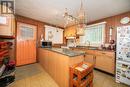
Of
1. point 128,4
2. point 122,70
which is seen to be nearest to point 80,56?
point 122,70

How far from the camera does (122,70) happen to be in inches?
89.6

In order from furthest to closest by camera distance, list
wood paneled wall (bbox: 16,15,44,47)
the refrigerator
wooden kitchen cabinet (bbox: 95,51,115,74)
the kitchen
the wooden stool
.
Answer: wood paneled wall (bbox: 16,15,44,47) < wooden kitchen cabinet (bbox: 95,51,115,74) < the refrigerator < the kitchen < the wooden stool

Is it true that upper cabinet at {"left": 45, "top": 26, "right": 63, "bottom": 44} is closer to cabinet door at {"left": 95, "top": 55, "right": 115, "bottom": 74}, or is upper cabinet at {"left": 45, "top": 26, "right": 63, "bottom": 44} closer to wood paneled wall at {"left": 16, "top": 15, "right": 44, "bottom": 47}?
wood paneled wall at {"left": 16, "top": 15, "right": 44, "bottom": 47}

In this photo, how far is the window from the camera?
373 centimetres

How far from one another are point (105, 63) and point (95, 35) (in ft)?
5.15

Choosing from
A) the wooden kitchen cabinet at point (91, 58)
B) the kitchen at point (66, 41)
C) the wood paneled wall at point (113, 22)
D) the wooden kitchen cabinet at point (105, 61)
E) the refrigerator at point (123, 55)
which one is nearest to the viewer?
the kitchen at point (66, 41)

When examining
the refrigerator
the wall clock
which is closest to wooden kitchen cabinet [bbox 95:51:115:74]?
the refrigerator

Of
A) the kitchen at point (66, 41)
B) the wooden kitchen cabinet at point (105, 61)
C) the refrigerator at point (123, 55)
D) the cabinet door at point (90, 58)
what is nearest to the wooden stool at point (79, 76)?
the kitchen at point (66, 41)

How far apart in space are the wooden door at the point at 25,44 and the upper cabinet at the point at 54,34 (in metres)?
0.78

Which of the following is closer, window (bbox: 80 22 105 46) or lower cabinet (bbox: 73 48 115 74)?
lower cabinet (bbox: 73 48 115 74)

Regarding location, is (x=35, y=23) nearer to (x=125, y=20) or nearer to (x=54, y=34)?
(x=54, y=34)

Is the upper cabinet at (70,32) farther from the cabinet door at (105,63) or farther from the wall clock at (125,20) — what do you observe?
the wall clock at (125,20)

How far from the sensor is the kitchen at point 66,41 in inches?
80.0

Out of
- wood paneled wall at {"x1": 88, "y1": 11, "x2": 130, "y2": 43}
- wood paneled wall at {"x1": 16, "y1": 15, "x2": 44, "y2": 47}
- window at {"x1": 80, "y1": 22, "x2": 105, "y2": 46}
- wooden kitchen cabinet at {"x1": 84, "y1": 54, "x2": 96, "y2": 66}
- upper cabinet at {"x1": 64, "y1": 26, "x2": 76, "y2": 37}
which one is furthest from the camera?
upper cabinet at {"x1": 64, "y1": 26, "x2": 76, "y2": 37}
